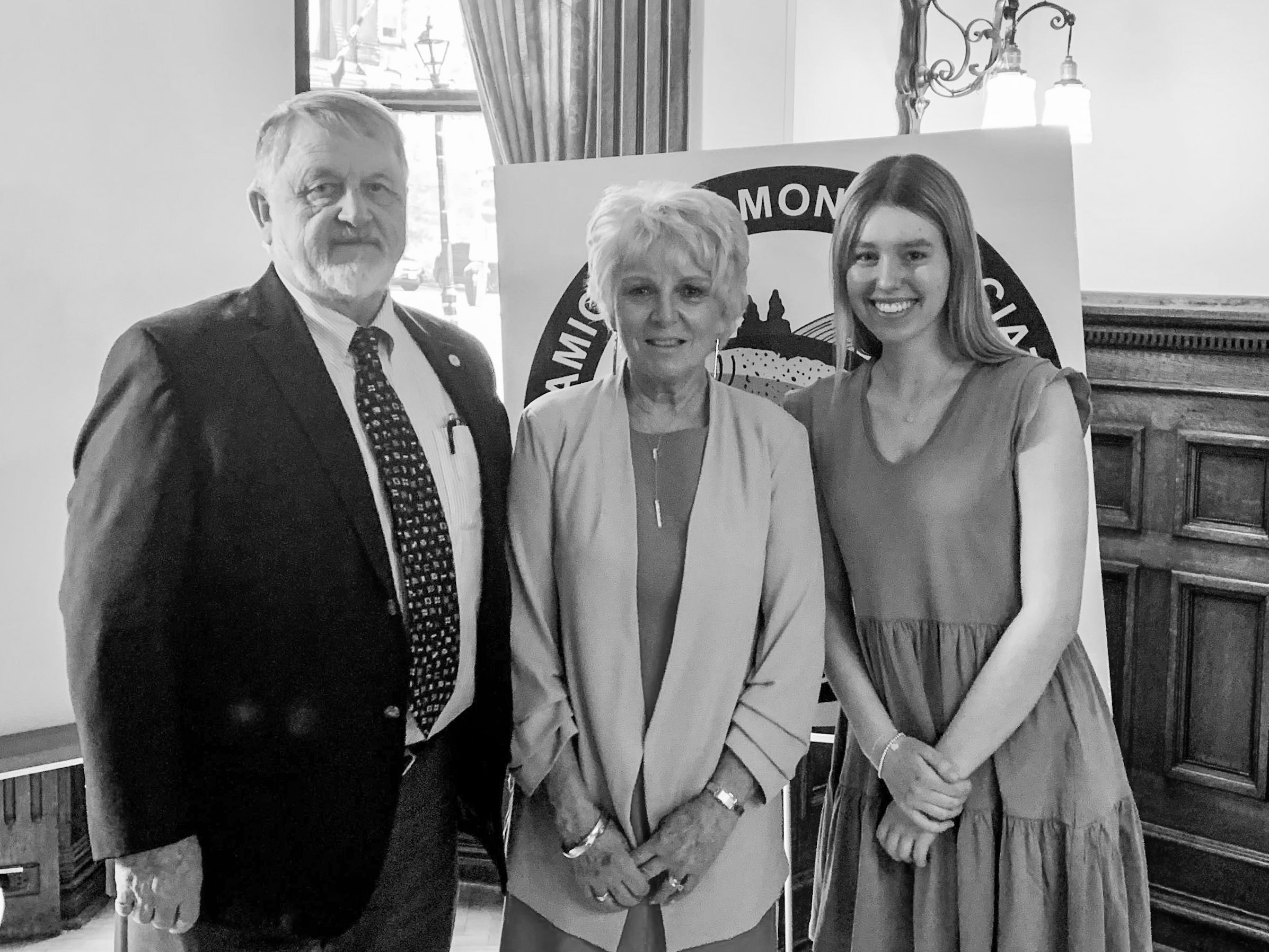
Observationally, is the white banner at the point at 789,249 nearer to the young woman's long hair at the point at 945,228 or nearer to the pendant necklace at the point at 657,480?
the young woman's long hair at the point at 945,228

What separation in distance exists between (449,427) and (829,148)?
3.44 ft

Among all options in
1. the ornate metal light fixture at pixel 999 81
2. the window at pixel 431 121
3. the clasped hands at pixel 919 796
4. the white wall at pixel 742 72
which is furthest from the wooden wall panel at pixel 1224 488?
the window at pixel 431 121

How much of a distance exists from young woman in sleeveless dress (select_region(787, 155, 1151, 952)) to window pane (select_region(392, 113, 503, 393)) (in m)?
2.00

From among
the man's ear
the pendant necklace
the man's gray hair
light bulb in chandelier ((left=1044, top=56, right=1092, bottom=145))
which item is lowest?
the pendant necklace

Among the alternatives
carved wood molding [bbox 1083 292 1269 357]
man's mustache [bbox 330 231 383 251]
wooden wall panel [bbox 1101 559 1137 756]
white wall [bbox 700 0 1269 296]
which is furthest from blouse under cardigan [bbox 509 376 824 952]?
white wall [bbox 700 0 1269 296]

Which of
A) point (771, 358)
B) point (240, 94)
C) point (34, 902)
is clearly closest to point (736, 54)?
point (771, 358)

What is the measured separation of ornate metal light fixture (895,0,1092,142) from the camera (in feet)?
10.1

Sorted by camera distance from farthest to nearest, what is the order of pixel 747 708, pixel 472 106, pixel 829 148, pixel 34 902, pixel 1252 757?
1. pixel 472 106
2. pixel 34 902
3. pixel 1252 757
4. pixel 829 148
5. pixel 747 708

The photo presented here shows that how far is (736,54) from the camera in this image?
3170 mm

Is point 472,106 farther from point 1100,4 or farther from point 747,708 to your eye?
point 747,708

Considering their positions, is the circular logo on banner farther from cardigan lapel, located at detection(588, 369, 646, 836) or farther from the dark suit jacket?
the dark suit jacket

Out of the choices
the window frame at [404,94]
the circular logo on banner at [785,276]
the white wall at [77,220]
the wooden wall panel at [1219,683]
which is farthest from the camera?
the window frame at [404,94]

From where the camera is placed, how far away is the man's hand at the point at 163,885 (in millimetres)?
1463

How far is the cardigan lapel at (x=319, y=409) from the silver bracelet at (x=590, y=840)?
45cm
